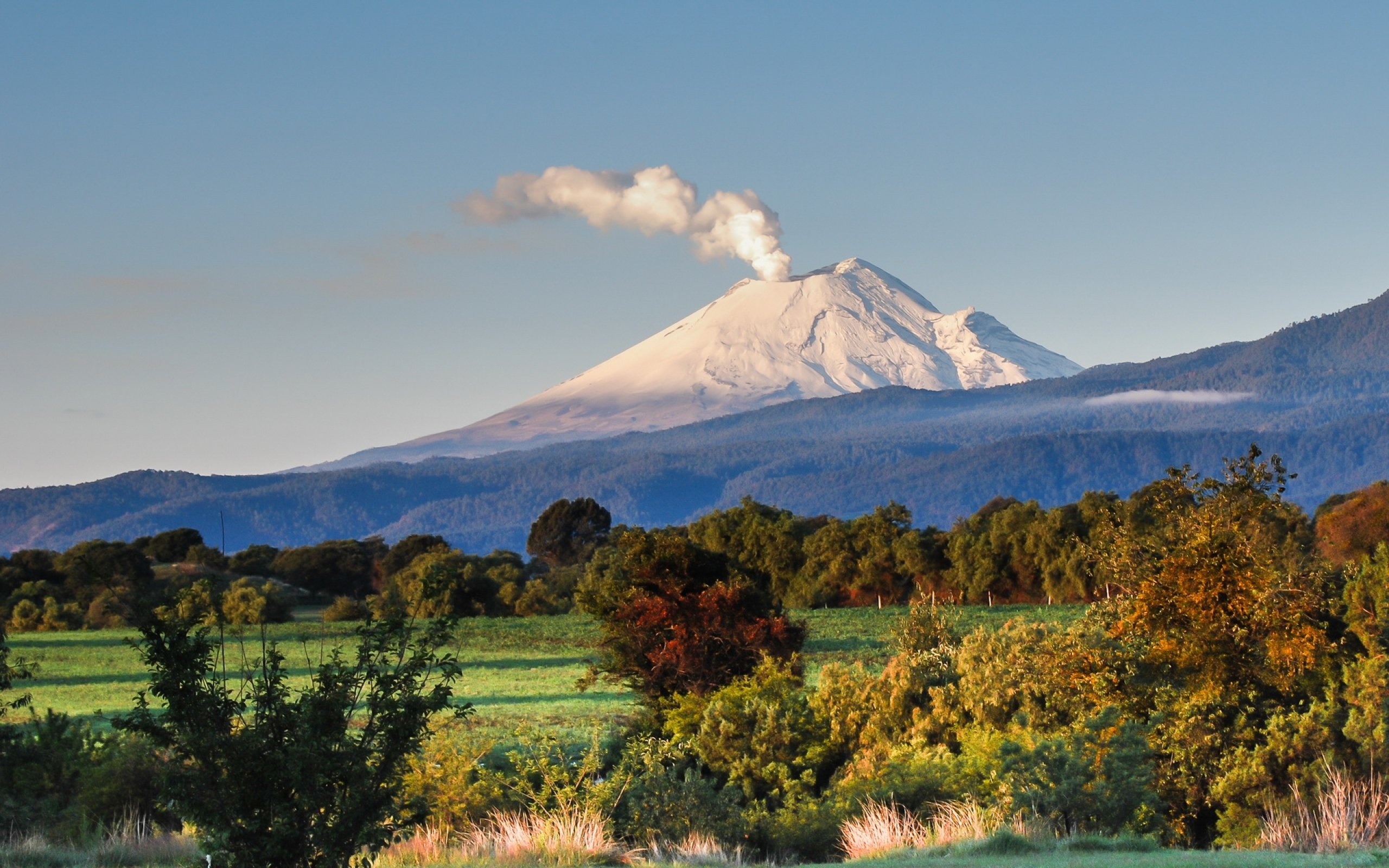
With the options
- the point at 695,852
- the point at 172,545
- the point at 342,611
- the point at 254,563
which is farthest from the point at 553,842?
the point at 172,545

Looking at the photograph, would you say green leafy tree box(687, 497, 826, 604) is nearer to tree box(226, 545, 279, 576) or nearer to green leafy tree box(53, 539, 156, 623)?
tree box(226, 545, 279, 576)

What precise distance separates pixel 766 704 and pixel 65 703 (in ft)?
60.0

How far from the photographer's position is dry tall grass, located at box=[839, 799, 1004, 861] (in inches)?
471

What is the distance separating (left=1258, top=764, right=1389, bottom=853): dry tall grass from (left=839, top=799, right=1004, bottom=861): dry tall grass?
237 centimetres

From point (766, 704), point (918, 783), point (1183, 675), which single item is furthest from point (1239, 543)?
point (766, 704)

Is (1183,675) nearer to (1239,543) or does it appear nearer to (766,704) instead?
(1239,543)

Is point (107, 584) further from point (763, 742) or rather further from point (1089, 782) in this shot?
point (763, 742)

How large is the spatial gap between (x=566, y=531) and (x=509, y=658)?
57141mm

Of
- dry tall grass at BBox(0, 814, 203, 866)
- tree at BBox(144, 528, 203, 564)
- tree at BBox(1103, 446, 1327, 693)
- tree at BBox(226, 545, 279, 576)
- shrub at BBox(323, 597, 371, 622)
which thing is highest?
tree at BBox(144, 528, 203, 564)

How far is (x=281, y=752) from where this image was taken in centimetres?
831

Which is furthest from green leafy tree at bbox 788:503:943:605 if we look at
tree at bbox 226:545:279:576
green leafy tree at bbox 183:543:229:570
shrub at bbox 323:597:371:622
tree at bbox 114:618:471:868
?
tree at bbox 114:618:471:868

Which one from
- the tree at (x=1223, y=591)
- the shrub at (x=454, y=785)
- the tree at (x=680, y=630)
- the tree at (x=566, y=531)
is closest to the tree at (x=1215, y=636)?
the tree at (x=1223, y=591)

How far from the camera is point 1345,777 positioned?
13648mm

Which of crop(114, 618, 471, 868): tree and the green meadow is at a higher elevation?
crop(114, 618, 471, 868): tree
